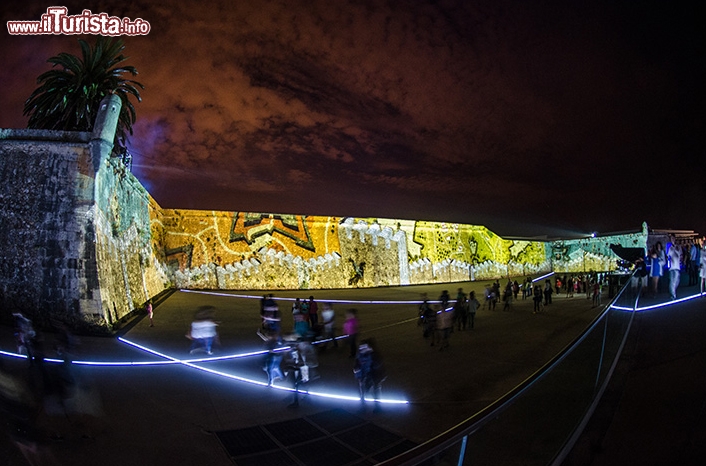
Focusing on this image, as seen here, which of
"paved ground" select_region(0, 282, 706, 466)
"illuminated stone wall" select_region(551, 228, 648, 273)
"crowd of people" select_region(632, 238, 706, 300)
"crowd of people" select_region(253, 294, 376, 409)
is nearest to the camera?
"paved ground" select_region(0, 282, 706, 466)

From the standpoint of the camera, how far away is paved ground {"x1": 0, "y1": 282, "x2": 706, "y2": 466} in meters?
4.68

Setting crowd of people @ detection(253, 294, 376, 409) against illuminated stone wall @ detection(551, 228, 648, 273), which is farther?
illuminated stone wall @ detection(551, 228, 648, 273)

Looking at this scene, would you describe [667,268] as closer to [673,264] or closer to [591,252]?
[673,264]

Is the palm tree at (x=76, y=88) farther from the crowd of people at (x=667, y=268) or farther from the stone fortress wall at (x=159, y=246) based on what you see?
the crowd of people at (x=667, y=268)

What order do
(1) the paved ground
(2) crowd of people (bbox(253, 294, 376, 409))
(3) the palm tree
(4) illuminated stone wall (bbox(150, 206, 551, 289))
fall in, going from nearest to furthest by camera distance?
(1) the paved ground < (2) crowd of people (bbox(253, 294, 376, 409)) < (3) the palm tree < (4) illuminated stone wall (bbox(150, 206, 551, 289))

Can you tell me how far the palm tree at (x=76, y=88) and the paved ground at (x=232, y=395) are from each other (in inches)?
475

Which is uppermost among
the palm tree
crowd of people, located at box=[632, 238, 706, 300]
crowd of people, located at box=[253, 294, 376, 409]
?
the palm tree

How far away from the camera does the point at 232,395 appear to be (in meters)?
6.50

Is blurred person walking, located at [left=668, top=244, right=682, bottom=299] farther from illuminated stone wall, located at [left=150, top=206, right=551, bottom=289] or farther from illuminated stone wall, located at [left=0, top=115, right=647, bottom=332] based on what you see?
illuminated stone wall, located at [left=150, top=206, right=551, bottom=289]

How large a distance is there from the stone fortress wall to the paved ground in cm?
187

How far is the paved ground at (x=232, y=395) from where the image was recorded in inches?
184

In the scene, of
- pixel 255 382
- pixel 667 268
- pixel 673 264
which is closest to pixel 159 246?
pixel 255 382

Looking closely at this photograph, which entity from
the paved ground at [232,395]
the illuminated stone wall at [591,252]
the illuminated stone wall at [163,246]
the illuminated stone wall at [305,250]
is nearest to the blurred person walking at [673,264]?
the paved ground at [232,395]

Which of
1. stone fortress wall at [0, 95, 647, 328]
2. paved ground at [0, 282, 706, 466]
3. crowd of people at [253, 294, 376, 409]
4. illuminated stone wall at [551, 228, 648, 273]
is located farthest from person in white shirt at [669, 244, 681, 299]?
illuminated stone wall at [551, 228, 648, 273]
